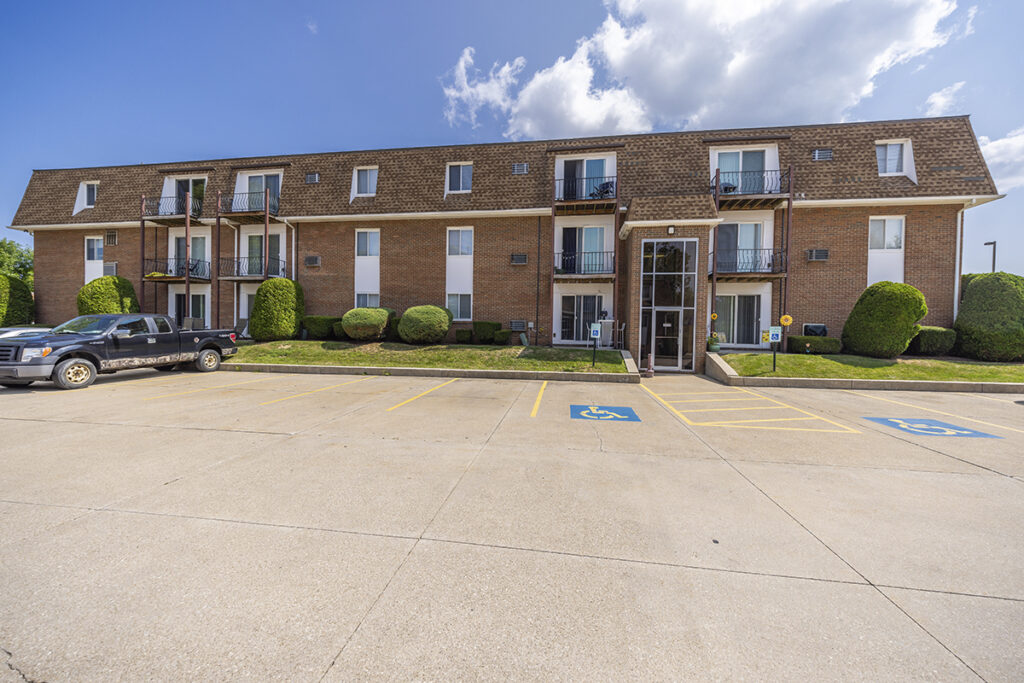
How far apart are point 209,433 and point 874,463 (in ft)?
29.7

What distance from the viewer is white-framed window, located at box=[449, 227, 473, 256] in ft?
60.6

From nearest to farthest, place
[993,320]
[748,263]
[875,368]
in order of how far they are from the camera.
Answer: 1. [875,368]
2. [993,320]
3. [748,263]

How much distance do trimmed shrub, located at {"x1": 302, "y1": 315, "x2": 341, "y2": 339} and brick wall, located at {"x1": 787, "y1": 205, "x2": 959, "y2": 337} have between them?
19.8 m

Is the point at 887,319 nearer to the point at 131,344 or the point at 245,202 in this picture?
the point at 131,344

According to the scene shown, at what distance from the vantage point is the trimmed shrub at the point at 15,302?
19469 millimetres

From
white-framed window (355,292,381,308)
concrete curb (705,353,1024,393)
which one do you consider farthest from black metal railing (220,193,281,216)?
concrete curb (705,353,1024,393)

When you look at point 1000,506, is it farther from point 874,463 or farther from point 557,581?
point 557,581

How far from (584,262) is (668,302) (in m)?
4.51

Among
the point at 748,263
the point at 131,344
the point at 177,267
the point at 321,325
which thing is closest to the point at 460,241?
the point at 321,325

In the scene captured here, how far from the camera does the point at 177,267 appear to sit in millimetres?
20234

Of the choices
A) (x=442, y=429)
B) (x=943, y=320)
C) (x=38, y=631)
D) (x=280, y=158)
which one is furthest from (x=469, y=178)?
(x=943, y=320)

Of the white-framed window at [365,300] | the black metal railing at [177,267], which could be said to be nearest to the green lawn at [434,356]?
the white-framed window at [365,300]

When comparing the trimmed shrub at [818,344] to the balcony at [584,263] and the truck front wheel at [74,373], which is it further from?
the truck front wheel at [74,373]

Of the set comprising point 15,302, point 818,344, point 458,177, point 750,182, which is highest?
point 458,177
